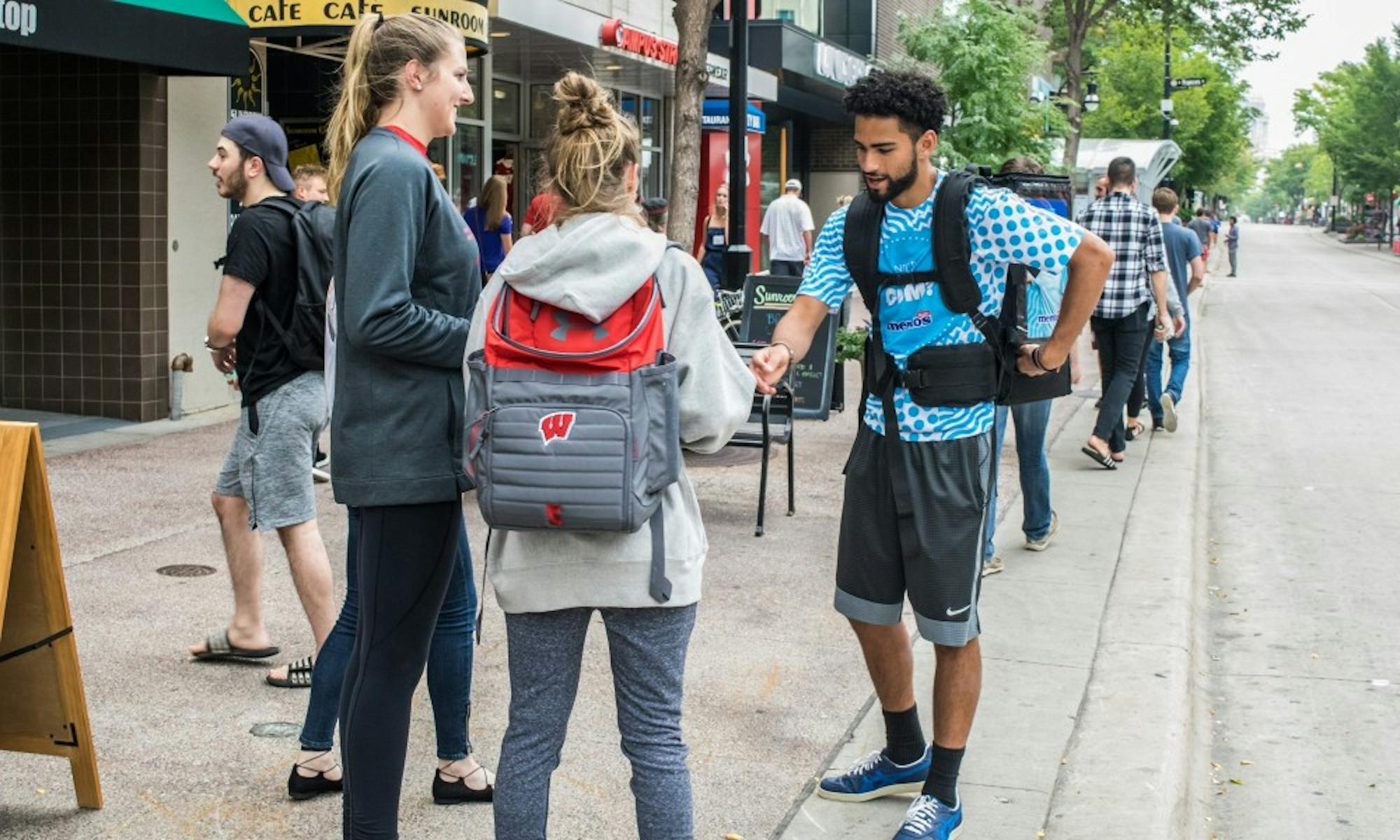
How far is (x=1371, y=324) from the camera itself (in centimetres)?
2427

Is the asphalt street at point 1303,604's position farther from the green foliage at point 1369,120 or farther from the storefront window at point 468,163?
the green foliage at point 1369,120

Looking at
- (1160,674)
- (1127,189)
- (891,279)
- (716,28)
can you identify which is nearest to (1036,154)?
(716,28)

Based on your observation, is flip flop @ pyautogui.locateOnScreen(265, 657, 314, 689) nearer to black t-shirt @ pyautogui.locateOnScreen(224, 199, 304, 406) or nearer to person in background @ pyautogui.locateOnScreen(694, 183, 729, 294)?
black t-shirt @ pyautogui.locateOnScreen(224, 199, 304, 406)

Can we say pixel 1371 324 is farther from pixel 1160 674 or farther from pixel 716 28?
pixel 1160 674

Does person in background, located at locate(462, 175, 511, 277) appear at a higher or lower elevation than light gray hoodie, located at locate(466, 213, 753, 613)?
higher

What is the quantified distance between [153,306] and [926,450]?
27.8 feet

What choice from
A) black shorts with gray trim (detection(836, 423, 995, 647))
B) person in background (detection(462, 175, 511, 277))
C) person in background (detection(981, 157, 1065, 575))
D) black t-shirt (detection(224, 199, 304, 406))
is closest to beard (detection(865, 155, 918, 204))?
black shorts with gray trim (detection(836, 423, 995, 647))

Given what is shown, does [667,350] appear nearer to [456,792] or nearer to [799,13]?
[456,792]

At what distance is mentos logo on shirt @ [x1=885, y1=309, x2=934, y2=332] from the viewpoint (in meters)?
3.91

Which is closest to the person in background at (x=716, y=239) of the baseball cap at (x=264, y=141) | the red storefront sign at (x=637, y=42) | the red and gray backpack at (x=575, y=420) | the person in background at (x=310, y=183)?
the red storefront sign at (x=637, y=42)

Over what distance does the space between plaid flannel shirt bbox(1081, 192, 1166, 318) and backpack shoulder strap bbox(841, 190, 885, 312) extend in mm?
5943

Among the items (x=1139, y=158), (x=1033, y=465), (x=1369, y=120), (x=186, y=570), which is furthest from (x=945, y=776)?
(x=1369, y=120)

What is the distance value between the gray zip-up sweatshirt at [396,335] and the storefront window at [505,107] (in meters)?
15.0

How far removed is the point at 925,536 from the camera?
392 centimetres
